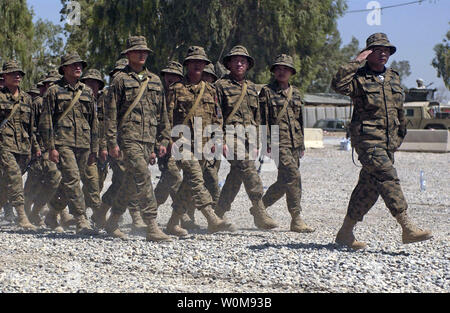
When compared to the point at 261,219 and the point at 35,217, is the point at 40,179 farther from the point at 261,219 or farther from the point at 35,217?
the point at 261,219

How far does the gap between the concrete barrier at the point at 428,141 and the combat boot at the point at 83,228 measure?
66.9 ft

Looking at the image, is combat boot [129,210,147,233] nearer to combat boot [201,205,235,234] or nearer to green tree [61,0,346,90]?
combat boot [201,205,235,234]

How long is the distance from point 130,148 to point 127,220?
2995 millimetres

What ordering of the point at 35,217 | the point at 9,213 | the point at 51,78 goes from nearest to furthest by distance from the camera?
the point at 35,217
the point at 9,213
the point at 51,78

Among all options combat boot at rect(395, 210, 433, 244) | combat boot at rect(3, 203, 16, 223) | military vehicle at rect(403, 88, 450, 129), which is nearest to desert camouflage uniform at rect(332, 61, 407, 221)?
combat boot at rect(395, 210, 433, 244)

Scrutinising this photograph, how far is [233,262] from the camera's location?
22.5 feet

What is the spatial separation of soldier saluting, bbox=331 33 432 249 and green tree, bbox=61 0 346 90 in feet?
83.4

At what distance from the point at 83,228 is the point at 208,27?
80.4 feet

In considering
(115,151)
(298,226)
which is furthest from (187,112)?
(298,226)

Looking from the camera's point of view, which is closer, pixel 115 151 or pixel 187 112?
pixel 115 151

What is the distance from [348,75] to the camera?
291 inches

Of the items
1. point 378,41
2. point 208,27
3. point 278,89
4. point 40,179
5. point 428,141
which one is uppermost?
point 208,27

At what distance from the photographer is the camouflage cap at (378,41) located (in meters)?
7.29
